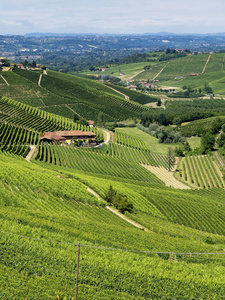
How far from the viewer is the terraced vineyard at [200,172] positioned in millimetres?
89875

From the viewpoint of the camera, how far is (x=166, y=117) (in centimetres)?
16088

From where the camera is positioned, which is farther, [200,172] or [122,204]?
[200,172]

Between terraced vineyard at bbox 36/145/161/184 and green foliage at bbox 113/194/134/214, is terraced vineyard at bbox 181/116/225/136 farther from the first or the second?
green foliage at bbox 113/194/134/214

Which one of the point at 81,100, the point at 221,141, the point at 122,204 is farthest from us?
the point at 81,100

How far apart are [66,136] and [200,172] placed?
43.0 meters

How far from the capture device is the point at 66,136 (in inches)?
4245

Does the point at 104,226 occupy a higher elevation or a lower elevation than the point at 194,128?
higher

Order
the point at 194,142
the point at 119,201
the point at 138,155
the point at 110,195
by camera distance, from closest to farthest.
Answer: the point at 119,201
the point at 110,195
the point at 138,155
the point at 194,142

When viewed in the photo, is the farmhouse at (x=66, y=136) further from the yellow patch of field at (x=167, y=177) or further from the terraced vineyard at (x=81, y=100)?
the terraced vineyard at (x=81, y=100)

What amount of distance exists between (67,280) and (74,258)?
2.61 meters

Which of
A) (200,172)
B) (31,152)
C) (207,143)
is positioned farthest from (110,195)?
(207,143)

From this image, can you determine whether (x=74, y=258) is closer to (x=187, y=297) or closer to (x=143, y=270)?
(x=143, y=270)

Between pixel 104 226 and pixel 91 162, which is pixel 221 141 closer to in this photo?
pixel 91 162

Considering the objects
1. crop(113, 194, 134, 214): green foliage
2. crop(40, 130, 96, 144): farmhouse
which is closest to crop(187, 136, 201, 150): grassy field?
crop(40, 130, 96, 144): farmhouse
